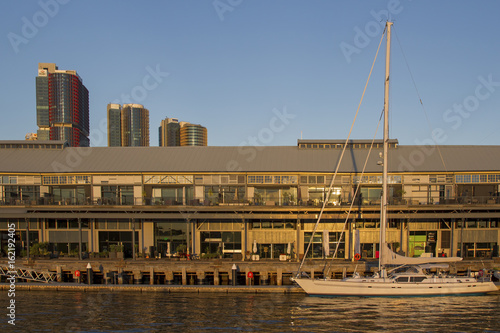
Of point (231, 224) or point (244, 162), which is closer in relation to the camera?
point (231, 224)

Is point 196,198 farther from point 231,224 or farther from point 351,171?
point 351,171

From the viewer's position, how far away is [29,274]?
34.9 m

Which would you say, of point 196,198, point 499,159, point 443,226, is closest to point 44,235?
point 196,198

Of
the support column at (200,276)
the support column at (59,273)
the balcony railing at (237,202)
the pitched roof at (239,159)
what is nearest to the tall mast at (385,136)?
the balcony railing at (237,202)

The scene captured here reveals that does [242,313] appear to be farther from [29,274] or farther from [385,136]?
[29,274]

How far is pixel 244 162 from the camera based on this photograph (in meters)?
42.8

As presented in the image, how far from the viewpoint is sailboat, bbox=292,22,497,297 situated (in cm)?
2989

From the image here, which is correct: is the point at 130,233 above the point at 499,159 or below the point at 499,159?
below

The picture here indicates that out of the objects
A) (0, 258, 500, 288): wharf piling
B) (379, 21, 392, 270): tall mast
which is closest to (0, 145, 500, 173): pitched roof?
(379, 21, 392, 270): tall mast

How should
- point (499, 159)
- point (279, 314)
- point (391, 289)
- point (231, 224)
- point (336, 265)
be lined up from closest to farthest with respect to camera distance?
point (279, 314), point (391, 289), point (336, 265), point (231, 224), point (499, 159)

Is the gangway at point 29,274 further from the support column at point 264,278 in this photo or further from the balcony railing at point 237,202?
the support column at point 264,278

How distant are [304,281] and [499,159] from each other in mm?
28648

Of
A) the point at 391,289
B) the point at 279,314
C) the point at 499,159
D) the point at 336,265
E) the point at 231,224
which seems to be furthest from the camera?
the point at 499,159

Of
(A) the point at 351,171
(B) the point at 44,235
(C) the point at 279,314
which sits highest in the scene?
(A) the point at 351,171
